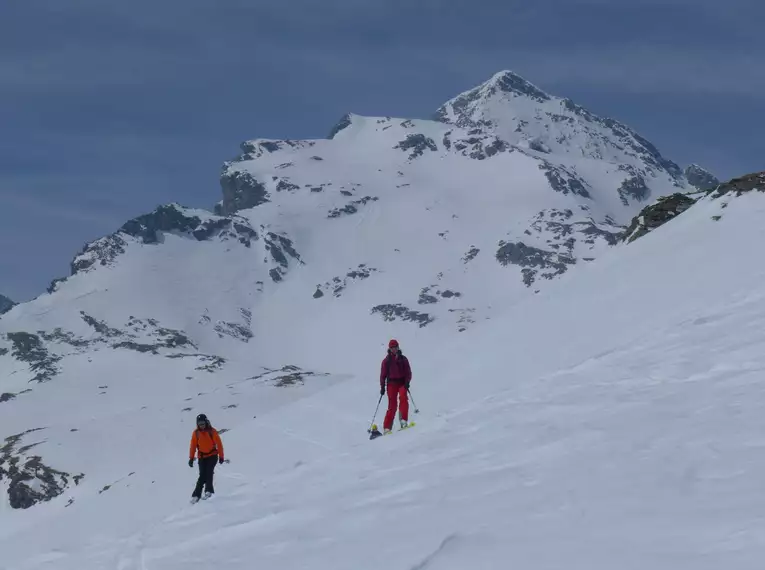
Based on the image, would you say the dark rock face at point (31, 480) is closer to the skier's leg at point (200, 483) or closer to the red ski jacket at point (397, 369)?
the skier's leg at point (200, 483)

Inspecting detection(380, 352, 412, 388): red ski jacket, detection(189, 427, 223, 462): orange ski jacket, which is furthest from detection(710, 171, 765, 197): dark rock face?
detection(189, 427, 223, 462): orange ski jacket

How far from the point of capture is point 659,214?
36.4 m

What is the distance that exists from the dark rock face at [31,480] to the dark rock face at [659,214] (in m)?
44.2

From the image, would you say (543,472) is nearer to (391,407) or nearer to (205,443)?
(391,407)

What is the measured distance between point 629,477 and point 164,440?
6590 cm

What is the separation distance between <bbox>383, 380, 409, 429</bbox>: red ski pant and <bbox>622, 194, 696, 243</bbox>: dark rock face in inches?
826

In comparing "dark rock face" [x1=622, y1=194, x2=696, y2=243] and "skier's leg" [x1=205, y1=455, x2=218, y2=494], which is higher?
"dark rock face" [x1=622, y1=194, x2=696, y2=243]

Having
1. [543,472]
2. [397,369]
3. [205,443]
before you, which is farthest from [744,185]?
[543,472]

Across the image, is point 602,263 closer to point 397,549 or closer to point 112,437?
point 397,549

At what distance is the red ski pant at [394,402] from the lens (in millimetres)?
18047

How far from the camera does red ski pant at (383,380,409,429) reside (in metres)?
18.0

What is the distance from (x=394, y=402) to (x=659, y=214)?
75.0 feet

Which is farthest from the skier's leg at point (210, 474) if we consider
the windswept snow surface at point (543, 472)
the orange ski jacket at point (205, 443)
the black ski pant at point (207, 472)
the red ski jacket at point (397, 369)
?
the red ski jacket at point (397, 369)

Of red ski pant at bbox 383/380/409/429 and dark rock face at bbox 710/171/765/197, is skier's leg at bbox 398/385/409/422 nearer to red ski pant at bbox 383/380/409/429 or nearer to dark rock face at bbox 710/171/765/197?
red ski pant at bbox 383/380/409/429
